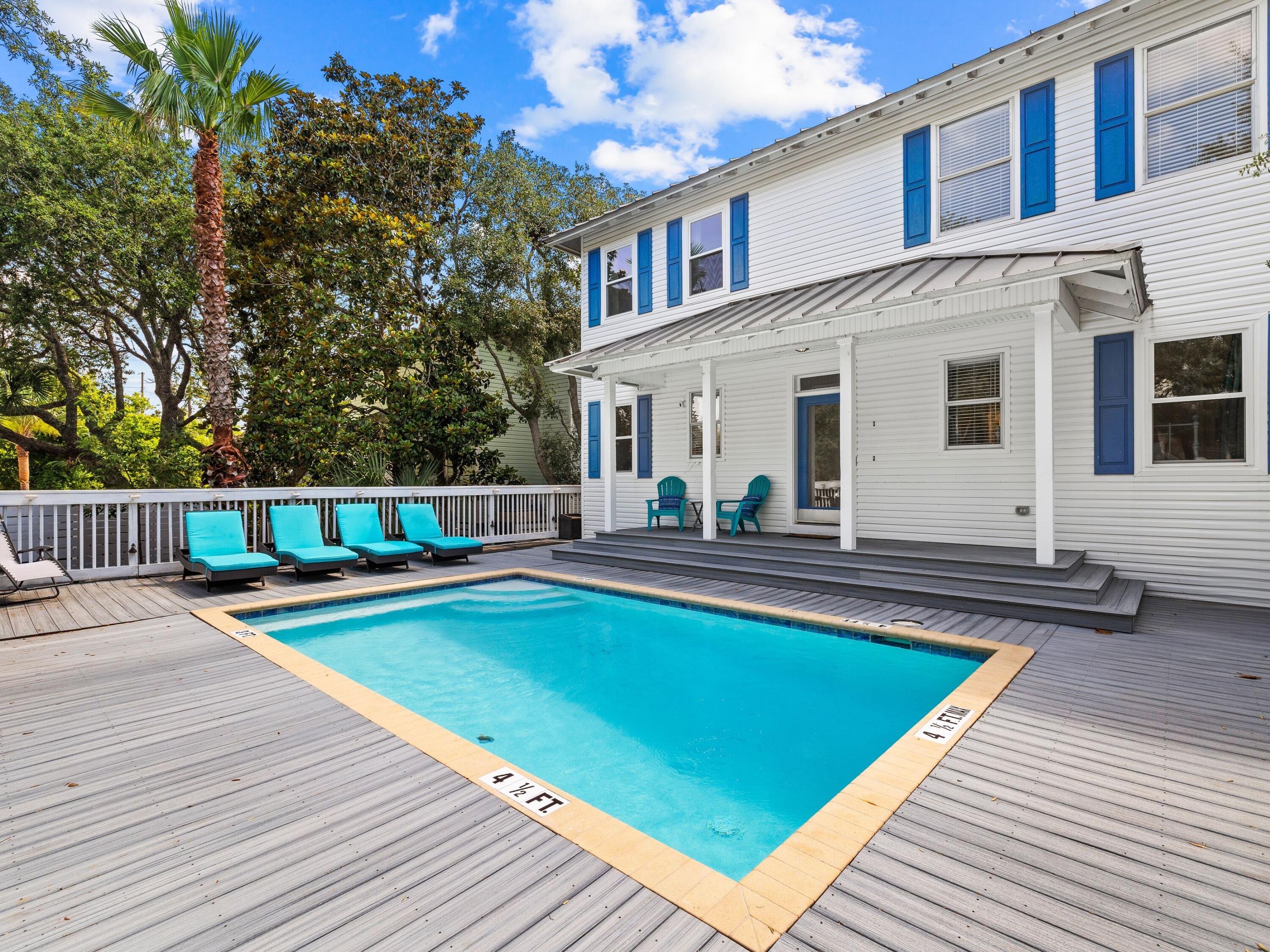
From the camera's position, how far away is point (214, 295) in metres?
9.41

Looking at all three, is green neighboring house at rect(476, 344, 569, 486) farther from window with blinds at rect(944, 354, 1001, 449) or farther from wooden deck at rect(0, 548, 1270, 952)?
wooden deck at rect(0, 548, 1270, 952)

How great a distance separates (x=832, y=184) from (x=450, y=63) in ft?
33.8

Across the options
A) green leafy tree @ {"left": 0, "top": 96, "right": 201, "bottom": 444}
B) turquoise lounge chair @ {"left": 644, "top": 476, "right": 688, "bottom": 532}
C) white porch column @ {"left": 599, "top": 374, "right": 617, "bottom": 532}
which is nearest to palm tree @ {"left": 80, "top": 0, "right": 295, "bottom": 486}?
green leafy tree @ {"left": 0, "top": 96, "right": 201, "bottom": 444}

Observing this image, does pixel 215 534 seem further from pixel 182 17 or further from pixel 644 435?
pixel 182 17

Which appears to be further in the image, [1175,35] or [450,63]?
[450,63]

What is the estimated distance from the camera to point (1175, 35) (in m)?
6.04

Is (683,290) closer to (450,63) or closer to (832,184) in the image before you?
(832,184)

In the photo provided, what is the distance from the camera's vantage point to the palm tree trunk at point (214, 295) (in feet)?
30.1

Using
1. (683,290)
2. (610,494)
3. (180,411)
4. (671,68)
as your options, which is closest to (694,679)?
(610,494)

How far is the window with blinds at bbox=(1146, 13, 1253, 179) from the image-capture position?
5.77 m

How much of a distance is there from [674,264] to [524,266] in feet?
14.2

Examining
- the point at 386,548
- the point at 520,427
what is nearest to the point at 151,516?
the point at 386,548

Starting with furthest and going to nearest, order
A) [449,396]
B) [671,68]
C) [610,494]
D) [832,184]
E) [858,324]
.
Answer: [671,68]
[449,396]
[610,494]
[832,184]
[858,324]

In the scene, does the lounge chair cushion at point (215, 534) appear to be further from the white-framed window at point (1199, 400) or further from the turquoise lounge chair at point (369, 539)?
the white-framed window at point (1199, 400)
